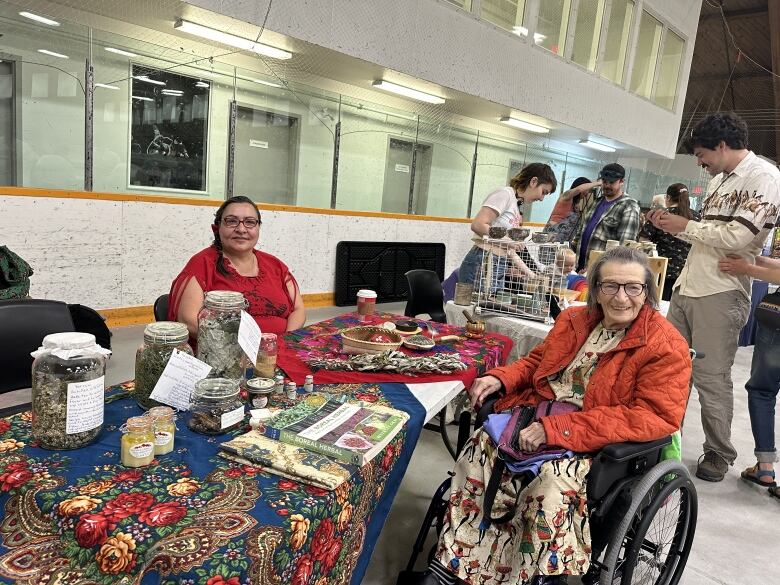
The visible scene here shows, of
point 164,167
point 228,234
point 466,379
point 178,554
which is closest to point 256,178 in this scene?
point 164,167

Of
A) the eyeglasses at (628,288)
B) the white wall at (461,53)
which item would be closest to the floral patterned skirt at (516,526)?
the eyeglasses at (628,288)

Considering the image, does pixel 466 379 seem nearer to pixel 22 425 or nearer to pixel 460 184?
pixel 22 425

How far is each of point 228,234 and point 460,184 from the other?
6111 millimetres

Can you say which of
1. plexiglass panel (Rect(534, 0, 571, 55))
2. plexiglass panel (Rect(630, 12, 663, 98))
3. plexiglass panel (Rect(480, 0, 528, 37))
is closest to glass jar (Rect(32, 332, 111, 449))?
plexiglass panel (Rect(480, 0, 528, 37))

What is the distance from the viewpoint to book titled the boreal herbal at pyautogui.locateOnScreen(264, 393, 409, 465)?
1.14 metres

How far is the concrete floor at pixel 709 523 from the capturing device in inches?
78.7

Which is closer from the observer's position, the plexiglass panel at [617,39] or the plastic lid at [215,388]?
the plastic lid at [215,388]

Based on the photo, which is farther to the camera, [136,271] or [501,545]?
[136,271]

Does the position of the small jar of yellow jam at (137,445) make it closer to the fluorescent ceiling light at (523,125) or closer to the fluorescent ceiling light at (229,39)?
the fluorescent ceiling light at (229,39)

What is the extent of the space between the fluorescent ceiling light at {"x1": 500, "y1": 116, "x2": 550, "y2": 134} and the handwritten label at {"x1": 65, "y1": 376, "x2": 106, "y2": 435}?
7584 millimetres

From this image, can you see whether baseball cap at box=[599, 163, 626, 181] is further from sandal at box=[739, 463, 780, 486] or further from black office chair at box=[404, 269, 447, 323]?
Answer: sandal at box=[739, 463, 780, 486]

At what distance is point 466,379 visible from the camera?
6.01 ft

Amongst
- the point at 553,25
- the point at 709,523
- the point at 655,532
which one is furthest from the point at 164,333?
the point at 553,25

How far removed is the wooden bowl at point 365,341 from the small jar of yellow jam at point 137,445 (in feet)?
2.92
